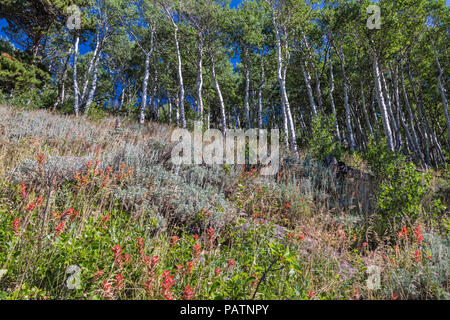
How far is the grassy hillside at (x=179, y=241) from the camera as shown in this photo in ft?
6.05

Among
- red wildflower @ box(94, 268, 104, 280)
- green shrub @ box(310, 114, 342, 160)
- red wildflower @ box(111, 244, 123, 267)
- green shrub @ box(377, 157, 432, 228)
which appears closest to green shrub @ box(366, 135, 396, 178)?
green shrub @ box(310, 114, 342, 160)

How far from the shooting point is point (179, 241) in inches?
113

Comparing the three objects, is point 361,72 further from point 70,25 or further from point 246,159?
point 70,25

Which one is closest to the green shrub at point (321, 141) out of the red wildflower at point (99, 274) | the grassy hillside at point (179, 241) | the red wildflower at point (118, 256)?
the grassy hillside at point (179, 241)

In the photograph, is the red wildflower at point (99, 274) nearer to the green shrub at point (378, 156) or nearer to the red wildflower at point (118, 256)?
the red wildflower at point (118, 256)

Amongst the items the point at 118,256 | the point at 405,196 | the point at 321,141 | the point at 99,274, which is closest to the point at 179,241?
the point at 118,256

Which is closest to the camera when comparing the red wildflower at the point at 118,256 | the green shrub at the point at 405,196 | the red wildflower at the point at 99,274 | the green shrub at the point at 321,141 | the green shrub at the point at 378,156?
the red wildflower at the point at 99,274

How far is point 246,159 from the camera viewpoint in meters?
6.75

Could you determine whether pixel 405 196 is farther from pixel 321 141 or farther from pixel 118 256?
pixel 118 256

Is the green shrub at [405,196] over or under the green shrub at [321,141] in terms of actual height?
under

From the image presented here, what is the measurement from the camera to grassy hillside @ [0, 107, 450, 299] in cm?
184
